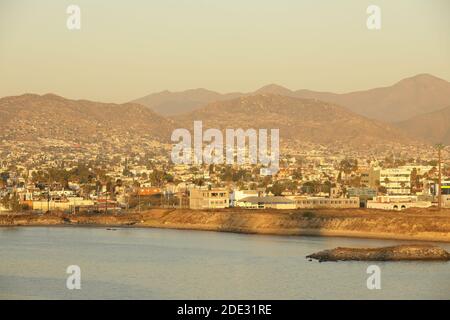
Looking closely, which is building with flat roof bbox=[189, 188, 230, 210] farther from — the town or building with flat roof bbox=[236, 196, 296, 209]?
building with flat roof bbox=[236, 196, 296, 209]

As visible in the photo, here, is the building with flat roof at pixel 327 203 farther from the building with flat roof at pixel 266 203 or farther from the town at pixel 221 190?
the building with flat roof at pixel 266 203

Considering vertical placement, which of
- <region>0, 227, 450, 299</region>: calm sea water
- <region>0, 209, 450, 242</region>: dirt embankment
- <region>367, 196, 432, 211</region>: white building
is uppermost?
<region>367, 196, 432, 211</region>: white building

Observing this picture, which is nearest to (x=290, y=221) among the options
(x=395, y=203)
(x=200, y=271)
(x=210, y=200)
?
(x=395, y=203)

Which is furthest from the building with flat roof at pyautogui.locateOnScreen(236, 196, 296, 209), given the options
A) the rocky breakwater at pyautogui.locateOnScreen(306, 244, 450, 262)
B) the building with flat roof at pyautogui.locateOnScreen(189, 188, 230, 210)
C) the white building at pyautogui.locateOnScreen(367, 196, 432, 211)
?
the rocky breakwater at pyautogui.locateOnScreen(306, 244, 450, 262)

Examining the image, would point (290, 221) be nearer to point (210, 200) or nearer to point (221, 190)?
point (210, 200)

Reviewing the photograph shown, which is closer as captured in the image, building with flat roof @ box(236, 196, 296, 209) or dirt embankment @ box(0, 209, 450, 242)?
dirt embankment @ box(0, 209, 450, 242)

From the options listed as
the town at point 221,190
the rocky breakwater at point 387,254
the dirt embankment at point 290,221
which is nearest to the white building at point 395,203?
the town at point 221,190
